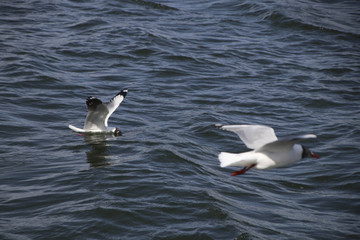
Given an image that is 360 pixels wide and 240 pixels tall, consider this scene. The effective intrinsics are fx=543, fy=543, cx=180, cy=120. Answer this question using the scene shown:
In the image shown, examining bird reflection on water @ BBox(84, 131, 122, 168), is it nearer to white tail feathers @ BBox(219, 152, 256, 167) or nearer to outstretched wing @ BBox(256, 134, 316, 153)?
white tail feathers @ BBox(219, 152, 256, 167)

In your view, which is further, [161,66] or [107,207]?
[161,66]

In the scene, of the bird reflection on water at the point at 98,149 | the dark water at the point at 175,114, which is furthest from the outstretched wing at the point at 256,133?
the bird reflection on water at the point at 98,149

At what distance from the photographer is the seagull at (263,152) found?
6383 mm

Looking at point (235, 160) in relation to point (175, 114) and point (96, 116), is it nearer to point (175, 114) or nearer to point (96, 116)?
point (96, 116)

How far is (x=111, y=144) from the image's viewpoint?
10.0 m

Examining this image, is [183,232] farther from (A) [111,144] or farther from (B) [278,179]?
(A) [111,144]

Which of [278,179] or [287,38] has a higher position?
[287,38]

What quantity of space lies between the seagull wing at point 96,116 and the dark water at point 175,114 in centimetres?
26

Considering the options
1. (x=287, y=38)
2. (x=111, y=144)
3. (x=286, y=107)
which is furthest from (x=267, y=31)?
(x=111, y=144)

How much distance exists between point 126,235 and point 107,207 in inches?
27.8

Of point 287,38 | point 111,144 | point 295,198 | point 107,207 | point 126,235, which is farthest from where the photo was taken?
point 287,38

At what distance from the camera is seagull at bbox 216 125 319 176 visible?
6.38m

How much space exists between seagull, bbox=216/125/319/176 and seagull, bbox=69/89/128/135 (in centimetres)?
392

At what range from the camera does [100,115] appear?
33.8 feet
